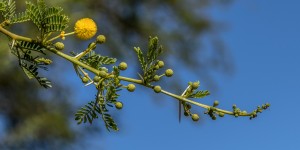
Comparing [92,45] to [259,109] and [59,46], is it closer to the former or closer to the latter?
[59,46]

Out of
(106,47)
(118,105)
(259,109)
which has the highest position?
(106,47)

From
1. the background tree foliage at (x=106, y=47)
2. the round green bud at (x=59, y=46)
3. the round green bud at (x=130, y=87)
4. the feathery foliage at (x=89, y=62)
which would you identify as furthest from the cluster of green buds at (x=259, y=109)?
the background tree foliage at (x=106, y=47)

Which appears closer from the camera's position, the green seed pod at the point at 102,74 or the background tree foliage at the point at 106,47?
the green seed pod at the point at 102,74

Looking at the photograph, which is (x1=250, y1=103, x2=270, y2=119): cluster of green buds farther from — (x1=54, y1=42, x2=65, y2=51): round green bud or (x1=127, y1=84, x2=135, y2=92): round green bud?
(x1=54, y1=42, x2=65, y2=51): round green bud

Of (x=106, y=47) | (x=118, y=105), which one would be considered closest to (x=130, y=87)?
(x=118, y=105)

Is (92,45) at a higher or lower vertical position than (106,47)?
lower

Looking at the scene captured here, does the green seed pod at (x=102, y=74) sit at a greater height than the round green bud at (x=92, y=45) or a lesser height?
lesser

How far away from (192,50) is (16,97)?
104 inches

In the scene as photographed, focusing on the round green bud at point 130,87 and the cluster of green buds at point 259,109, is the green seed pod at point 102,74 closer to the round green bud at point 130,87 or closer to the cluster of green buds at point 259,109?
the round green bud at point 130,87

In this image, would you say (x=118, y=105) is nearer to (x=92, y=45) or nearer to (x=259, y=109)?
(x=92, y=45)

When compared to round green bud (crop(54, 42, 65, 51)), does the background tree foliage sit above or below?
above

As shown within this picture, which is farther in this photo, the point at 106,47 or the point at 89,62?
the point at 106,47

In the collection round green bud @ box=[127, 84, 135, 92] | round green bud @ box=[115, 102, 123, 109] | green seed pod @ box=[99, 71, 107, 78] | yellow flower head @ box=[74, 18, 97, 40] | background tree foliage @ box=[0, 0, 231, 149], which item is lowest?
round green bud @ box=[115, 102, 123, 109]

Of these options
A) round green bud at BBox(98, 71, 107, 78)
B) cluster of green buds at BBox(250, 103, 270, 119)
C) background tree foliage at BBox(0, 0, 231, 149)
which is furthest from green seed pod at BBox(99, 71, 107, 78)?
background tree foliage at BBox(0, 0, 231, 149)
